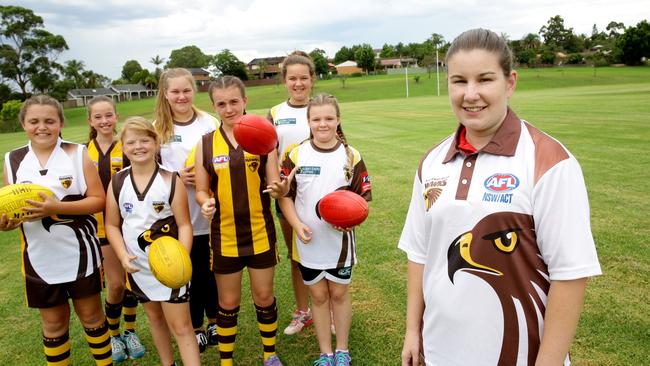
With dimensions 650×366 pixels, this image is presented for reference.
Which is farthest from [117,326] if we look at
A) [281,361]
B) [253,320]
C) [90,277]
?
[281,361]

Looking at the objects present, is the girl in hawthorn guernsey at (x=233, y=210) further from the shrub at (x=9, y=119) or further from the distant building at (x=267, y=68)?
the distant building at (x=267, y=68)

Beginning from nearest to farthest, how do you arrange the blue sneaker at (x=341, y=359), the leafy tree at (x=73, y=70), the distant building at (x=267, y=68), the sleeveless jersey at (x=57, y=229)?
1. the sleeveless jersey at (x=57, y=229)
2. the blue sneaker at (x=341, y=359)
3. the leafy tree at (x=73, y=70)
4. the distant building at (x=267, y=68)

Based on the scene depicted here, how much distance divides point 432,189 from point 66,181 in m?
2.90

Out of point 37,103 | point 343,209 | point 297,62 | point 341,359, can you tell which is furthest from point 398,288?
point 37,103

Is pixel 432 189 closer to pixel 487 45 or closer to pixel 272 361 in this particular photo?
pixel 487 45

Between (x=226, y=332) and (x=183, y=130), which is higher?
(x=183, y=130)

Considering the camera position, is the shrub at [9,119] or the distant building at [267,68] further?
the distant building at [267,68]

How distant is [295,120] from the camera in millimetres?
4418

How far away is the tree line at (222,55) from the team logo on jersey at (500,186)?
45.4 feet

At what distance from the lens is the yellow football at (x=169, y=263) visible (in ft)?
10.3

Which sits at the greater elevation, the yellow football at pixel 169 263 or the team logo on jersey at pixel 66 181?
the team logo on jersey at pixel 66 181

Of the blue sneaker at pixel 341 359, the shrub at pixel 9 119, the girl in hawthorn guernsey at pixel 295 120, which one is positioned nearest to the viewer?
the blue sneaker at pixel 341 359

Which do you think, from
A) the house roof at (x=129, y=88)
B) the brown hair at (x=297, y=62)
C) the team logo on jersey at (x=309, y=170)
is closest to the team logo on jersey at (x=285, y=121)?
the brown hair at (x=297, y=62)

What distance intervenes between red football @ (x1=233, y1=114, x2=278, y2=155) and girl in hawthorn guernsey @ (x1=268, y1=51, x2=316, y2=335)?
0.93 meters
